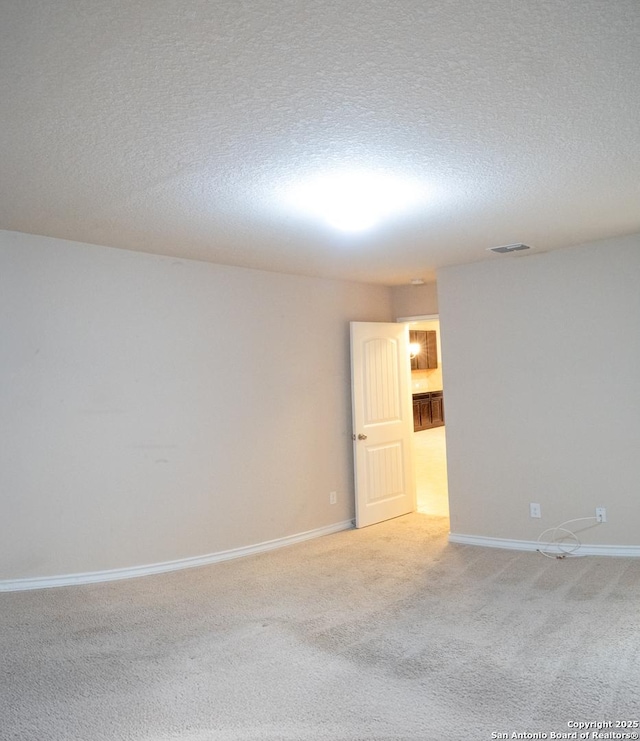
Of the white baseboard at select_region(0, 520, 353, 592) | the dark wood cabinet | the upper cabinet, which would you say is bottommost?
the white baseboard at select_region(0, 520, 353, 592)

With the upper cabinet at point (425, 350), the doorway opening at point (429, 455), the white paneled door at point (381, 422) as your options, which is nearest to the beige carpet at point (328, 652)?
the white paneled door at point (381, 422)

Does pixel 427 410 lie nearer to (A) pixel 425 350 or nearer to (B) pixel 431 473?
(A) pixel 425 350

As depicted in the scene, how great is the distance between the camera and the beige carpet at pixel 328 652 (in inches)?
92.9

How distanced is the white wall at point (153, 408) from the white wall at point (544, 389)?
126 centimetres

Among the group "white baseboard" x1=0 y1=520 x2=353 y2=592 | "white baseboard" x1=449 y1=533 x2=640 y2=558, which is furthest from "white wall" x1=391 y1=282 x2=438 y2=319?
"white baseboard" x1=0 y1=520 x2=353 y2=592

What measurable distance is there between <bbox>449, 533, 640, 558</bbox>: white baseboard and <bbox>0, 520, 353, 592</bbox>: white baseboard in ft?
4.01

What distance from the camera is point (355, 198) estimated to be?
3.08 meters

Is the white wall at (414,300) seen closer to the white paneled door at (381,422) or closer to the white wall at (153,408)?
the white paneled door at (381,422)

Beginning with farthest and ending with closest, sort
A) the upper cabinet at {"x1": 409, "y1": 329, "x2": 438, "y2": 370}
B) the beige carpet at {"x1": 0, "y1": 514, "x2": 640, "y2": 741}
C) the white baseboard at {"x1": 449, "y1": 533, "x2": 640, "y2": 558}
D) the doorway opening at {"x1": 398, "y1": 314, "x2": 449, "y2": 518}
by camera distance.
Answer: the upper cabinet at {"x1": 409, "y1": 329, "x2": 438, "y2": 370} < the doorway opening at {"x1": 398, "y1": 314, "x2": 449, "y2": 518} < the white baseboard at {"x1": 449, "y1": 533, "x2": 640, "y2": 558} < the beige carpet at {"x1": 0, "y1": 514, "x2": 640, "y2": 741}

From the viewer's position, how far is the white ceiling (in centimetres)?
159

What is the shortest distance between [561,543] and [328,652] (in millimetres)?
2461

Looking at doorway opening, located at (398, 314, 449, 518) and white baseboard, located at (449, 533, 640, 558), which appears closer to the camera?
white baseboard, located at (449, 533, 640, 558)

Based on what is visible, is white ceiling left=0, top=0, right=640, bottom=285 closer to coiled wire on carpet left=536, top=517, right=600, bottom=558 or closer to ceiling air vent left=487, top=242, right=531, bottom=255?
ceiling air vent left=487, top=242, right=531, bottom=255

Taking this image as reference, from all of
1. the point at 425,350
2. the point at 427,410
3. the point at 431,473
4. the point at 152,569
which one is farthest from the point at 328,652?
the point at 425,350
